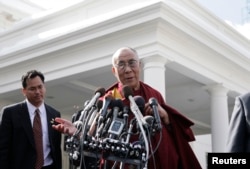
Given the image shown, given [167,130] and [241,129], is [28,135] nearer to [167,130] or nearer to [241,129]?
[167,130]

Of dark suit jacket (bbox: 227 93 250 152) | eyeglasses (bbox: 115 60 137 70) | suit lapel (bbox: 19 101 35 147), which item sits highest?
eyeglasses (bbox: 115 60 137 70)

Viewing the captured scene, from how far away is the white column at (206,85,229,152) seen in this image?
11422 millimetres

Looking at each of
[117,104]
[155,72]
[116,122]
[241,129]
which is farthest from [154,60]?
[241,129]

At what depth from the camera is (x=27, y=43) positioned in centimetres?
1155

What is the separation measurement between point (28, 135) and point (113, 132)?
185 cm

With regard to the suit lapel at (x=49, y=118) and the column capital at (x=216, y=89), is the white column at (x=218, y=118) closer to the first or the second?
the column capital at (x=216, y=89)

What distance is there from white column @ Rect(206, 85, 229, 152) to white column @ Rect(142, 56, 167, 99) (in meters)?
2.79

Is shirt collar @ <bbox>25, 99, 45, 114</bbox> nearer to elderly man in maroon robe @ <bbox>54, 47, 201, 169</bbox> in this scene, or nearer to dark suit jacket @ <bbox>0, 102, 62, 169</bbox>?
dark suit jacket @ <bbox>0, 102, 62, 169</bbox>

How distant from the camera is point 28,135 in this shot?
407 centimetres

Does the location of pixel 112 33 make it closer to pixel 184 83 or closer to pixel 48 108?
pixel 184 83

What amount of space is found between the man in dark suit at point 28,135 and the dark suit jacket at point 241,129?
2.29 m

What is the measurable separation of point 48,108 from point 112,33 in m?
5.70

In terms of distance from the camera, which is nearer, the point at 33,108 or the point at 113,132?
the point at 113,132

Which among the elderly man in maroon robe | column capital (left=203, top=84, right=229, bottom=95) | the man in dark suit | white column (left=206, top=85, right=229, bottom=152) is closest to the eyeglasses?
the elderly man in maroon robe
